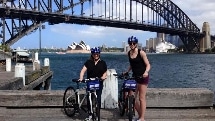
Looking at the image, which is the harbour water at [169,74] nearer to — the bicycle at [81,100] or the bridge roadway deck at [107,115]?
the bridge roadway deck at [107,115]

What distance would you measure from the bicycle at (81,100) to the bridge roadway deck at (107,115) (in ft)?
0.70

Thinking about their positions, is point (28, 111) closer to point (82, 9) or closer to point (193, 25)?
point (82, 9)

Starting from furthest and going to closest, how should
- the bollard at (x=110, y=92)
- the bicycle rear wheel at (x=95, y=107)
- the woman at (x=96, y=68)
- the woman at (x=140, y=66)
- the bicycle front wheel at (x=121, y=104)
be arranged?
the bollard at (x=110, y=92)
the bicycle front wheel at (x=121, y=104)
the woman at (x=96, y=68)
the bicycle rear wheel at (x=95, y=107)
the woman at (x=140, y=66)

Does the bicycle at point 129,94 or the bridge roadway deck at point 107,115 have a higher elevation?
the bicycle at point 129,94

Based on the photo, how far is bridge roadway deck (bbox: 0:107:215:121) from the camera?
987 centimetres

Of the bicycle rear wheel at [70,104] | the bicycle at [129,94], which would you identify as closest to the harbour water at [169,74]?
the bicycle rear wheel at [70,104]

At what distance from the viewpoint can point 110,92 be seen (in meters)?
10.8

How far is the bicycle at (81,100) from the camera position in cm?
928

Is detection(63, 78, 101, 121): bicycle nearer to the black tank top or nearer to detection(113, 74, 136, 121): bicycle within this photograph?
detection(113, 74, 136, 121): bicycle

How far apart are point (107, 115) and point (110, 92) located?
28.8 inches

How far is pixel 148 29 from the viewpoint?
417 feet

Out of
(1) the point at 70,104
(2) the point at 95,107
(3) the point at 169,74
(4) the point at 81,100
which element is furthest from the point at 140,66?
(3) the point at 169,74

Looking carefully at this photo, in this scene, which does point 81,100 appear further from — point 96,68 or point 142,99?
point 142,99

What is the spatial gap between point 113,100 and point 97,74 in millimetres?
1571
